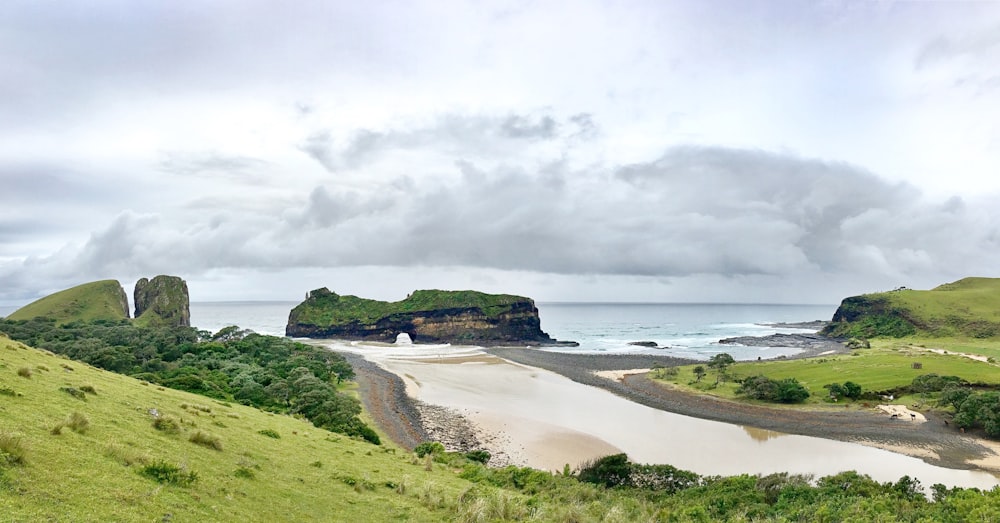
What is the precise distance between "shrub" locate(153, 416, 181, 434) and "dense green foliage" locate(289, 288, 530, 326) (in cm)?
12918

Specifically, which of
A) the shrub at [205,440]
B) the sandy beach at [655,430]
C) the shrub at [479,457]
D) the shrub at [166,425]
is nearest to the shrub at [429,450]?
the shrub at [479,457]

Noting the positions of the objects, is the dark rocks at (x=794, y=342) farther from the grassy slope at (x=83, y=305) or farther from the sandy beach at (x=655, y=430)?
the grassy slope at (x=83, y=305)

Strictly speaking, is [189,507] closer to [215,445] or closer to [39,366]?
[215,445]

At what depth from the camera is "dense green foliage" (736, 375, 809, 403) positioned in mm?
54362

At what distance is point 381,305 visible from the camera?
157000 mm

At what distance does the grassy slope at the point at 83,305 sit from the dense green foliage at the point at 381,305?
4660 cm

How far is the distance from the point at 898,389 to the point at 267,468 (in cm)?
6836

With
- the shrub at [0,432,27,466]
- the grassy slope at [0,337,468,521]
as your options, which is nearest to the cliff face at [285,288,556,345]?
the grassy slope at [0,337,468,521]

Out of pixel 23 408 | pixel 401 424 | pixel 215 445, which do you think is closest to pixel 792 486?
pixel 215 445

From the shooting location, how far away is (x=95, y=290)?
4845 inches

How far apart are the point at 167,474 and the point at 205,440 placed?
5.08 metres

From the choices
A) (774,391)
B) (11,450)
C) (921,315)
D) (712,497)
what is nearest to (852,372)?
(774,391)

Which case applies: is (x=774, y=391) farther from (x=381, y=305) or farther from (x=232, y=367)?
(x=381, y=305)

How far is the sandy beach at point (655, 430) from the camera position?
120 feet
